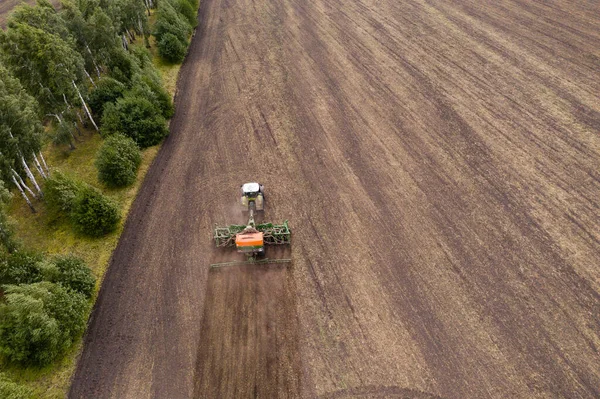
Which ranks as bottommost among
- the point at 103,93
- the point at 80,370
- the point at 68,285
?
the point at 80,370

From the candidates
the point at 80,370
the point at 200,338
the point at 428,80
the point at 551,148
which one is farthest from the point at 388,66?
the point at 80,370

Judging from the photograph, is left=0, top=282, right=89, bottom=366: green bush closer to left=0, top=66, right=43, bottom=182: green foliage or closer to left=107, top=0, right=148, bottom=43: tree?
left=0, top=66, right=43, bottom=182: green foliage

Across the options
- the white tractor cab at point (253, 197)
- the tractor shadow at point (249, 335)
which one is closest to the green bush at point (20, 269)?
the tractor shadow at point (249, 335)

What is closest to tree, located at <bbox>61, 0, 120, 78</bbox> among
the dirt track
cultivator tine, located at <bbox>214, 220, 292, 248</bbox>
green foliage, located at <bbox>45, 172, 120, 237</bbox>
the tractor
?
the dirt track

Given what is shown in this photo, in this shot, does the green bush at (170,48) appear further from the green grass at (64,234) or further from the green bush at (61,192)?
the green bush at (61,192)

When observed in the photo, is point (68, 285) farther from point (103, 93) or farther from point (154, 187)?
point (103, 93)
